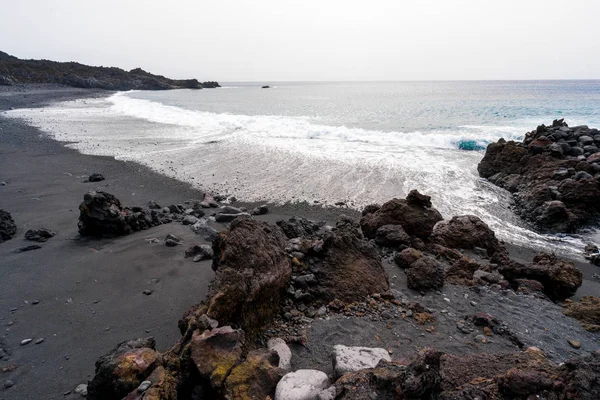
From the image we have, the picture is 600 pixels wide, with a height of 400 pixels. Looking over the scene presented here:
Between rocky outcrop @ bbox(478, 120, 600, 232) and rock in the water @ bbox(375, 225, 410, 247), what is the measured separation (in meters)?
4.54

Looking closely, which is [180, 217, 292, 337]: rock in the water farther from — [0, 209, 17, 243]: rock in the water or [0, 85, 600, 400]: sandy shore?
[0, 209, 17, 243]: rock in the water

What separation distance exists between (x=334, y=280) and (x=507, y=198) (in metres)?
8.32

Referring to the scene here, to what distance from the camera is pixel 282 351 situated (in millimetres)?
3529

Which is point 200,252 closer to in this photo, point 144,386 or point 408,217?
point 144,386

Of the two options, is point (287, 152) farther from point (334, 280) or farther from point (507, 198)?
point (334, 280)

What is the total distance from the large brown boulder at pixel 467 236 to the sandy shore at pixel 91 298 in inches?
30.1

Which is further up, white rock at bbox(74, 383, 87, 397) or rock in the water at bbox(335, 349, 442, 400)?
rock in the water at bbox(335, 349, 442, 400)

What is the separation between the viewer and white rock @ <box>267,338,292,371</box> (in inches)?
133

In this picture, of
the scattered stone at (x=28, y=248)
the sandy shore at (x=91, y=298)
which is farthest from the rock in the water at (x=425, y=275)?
the scattered stone at (x=28, y=248)

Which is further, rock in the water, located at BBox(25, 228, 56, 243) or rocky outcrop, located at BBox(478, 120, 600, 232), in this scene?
rocky outcrop, located at BBox(478, 120, 600, 232)

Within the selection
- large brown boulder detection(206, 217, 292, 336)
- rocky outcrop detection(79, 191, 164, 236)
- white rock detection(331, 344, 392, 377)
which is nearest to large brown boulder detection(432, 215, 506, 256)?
large brown boulder detection(206, 217, 292, 336)

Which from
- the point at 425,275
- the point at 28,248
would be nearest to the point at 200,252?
the point at 28,248

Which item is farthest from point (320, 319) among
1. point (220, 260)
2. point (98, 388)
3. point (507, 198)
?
point (507, 198)

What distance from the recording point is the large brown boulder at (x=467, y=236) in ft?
21.8
